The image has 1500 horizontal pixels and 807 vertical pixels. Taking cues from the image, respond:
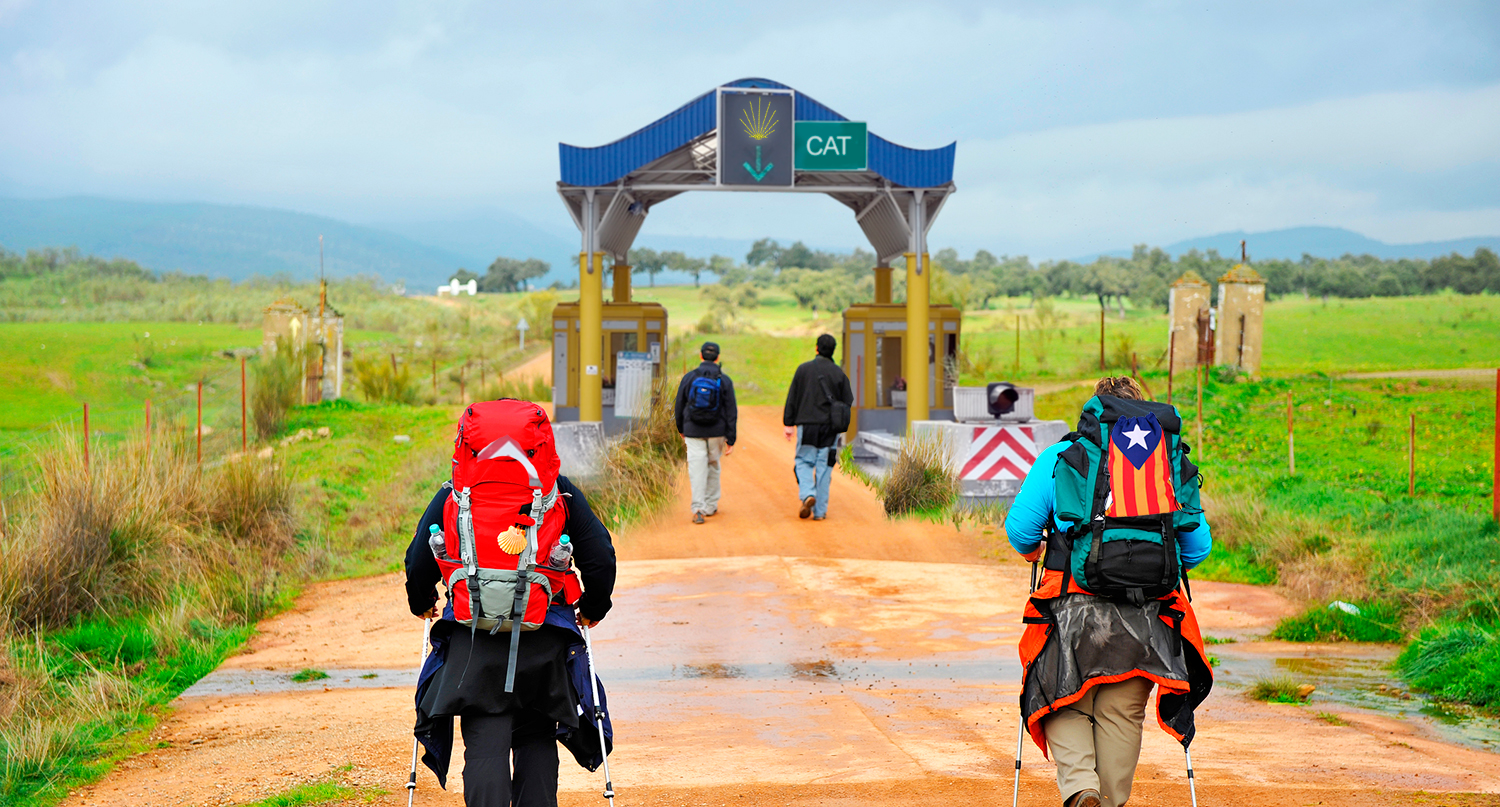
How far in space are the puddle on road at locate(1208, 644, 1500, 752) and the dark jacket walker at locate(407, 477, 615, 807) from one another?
539 cm

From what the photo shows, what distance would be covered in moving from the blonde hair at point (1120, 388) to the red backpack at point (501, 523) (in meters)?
2.06

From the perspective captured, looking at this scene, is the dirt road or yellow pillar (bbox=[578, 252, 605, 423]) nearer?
the dirt road

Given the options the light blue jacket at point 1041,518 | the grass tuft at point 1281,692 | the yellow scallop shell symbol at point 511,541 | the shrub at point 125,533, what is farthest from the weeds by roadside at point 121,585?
the grass tuft at point 1281,692

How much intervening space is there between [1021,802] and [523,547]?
277 centimetres

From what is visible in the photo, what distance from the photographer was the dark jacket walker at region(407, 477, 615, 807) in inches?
150

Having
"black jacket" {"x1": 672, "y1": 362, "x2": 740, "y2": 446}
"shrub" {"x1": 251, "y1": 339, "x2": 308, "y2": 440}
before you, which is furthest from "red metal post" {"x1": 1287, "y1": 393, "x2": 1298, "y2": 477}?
"shrub" {"x1": 251, "y1": 339, "x2": 308, "y2": 440}

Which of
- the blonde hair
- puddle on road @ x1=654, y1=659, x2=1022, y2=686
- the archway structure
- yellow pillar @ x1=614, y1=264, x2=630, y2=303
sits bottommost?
puddle on road @ x1=654, y1=659, x2=1022, y2=686

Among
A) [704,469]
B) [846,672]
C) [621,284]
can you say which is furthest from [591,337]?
[846,672]

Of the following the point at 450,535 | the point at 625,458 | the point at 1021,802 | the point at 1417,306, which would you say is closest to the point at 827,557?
the point at 625,458

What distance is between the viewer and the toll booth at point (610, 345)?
19.9 m

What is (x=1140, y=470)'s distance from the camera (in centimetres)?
417

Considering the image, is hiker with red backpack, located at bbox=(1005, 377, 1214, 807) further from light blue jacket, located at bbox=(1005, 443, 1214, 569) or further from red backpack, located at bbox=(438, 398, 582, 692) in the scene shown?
red backpack, located at bbox=(438, 398, 582, 692)

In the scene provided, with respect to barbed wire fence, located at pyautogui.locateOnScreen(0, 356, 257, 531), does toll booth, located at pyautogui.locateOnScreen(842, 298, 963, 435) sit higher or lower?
higher

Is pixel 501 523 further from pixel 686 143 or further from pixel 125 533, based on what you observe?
pixel 686 143
